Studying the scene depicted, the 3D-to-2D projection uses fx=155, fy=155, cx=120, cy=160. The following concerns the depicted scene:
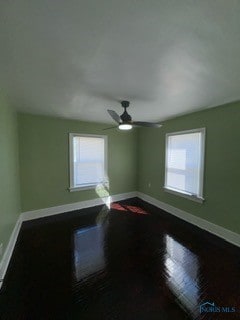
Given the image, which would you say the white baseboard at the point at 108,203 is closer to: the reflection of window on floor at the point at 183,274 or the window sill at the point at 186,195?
the window sill at the point at 186,195

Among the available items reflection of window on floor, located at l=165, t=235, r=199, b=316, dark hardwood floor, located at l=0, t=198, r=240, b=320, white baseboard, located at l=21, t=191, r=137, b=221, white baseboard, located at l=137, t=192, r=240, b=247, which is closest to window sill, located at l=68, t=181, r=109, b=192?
white baseboard, located at l=21, t=191, r=137, b=221

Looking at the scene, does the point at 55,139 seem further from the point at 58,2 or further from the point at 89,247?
the point at 58,2

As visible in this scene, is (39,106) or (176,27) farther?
(39,106)

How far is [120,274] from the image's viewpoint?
76.2 inches

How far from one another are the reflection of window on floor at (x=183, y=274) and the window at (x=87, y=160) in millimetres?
Answer: 2471

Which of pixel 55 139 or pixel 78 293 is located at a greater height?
pixel 55 139

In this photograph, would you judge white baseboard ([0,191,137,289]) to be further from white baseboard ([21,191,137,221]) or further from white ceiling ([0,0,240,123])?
white ceiling ([0,0,240,123])

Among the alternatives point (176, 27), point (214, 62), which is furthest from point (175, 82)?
point (176, 27)

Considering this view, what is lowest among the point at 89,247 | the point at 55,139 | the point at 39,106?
the point at 89,247

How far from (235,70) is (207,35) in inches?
28.4

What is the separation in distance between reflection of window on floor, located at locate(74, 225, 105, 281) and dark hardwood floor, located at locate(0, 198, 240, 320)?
0.01m

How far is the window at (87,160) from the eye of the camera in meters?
4.00

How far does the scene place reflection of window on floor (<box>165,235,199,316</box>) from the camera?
1.59m

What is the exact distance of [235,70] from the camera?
5.26 feet
